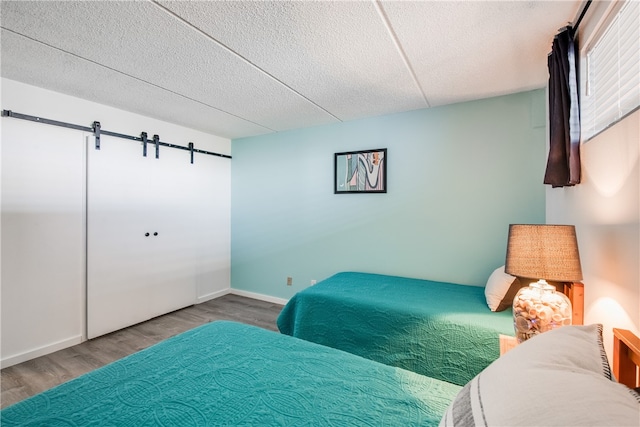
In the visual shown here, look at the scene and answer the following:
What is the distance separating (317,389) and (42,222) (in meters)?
2.85

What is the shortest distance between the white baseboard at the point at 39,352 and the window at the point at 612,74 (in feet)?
13.4

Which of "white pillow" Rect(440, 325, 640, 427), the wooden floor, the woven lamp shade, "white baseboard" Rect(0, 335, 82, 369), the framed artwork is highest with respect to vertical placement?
the framed artwork

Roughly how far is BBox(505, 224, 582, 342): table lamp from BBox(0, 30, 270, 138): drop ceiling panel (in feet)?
9.45

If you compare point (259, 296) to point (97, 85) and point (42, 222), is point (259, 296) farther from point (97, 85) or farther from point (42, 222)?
point (97, 85)

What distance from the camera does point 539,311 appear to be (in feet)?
4.31

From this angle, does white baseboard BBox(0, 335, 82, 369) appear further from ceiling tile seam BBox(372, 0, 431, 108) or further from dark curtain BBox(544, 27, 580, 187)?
dark curtain BBox(544, 27, 580, 187)

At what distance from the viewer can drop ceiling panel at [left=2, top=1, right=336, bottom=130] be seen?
150cm

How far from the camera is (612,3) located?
1173 millimetres

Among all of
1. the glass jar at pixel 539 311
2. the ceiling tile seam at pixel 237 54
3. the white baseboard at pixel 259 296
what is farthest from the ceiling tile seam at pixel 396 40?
the white baseboard at pixel 259 296

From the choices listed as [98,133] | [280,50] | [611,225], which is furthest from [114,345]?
[611,225]

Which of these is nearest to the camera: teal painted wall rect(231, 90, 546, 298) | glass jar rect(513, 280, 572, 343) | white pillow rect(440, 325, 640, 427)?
white pillow rect(440, 325, 640, 427)

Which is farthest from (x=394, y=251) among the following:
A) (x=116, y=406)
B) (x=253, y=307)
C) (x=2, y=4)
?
(x=2, y=4)

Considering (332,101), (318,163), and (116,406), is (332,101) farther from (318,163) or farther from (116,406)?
(116,406)

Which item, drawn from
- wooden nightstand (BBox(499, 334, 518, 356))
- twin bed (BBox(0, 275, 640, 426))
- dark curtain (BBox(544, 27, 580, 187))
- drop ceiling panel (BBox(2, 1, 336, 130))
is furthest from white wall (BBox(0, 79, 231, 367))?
dark curtain (BBox(544, 27, 580, 187))
